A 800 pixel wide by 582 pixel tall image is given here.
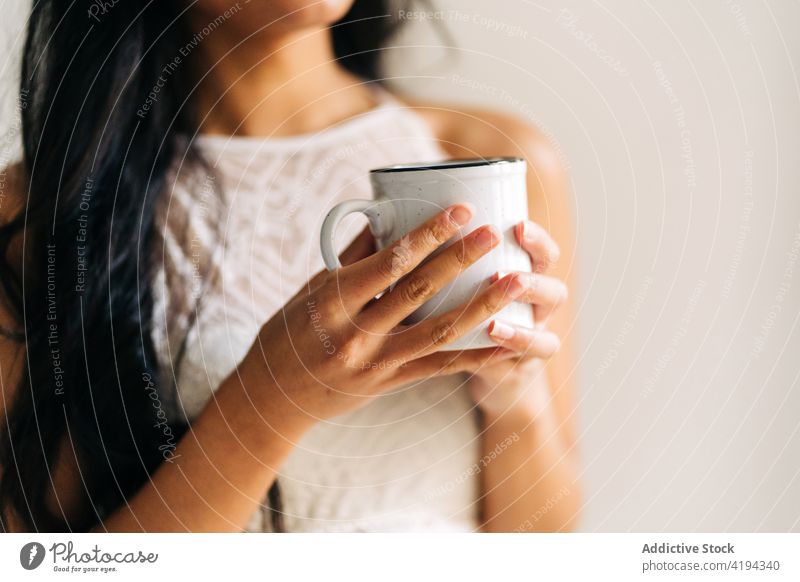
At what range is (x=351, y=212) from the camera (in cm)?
28

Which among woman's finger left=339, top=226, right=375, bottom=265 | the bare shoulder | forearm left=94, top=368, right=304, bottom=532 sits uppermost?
the bare shoulder

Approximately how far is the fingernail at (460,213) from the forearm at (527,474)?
0.46ft

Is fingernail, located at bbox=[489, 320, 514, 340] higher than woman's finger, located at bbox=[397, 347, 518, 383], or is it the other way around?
woman's finger, located at bbox=[397, 347, 518, 383]

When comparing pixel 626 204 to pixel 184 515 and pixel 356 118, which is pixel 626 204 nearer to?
pixel 356 118

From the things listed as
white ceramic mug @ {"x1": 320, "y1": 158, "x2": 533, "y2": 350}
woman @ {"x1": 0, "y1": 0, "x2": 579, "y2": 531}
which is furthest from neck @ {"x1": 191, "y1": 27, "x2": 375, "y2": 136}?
white ceramic mug @ {"x1": 320, "y1": 158, "x2": 533, "y2": 350}

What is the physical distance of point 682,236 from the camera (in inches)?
14.2

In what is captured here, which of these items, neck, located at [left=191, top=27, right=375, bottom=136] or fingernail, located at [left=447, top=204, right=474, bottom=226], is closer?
fingernail, located at [left=447, top=204, right=474, bottom=226]

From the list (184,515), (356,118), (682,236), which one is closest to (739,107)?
(682,236)

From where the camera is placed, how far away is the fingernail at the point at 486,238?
27cm

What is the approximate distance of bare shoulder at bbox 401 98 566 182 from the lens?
362 millimetres

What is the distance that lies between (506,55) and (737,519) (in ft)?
0.84

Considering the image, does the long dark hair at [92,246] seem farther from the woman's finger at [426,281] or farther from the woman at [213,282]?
the woman's finger at [426,281]

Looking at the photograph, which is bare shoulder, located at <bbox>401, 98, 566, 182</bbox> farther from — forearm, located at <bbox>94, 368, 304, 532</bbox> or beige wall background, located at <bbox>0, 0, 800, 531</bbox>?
forearm, located at <bbox>94, 368, 304, 532</bbox>

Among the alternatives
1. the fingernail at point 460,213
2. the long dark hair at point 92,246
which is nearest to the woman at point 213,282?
the long dark hair at point 92,246
